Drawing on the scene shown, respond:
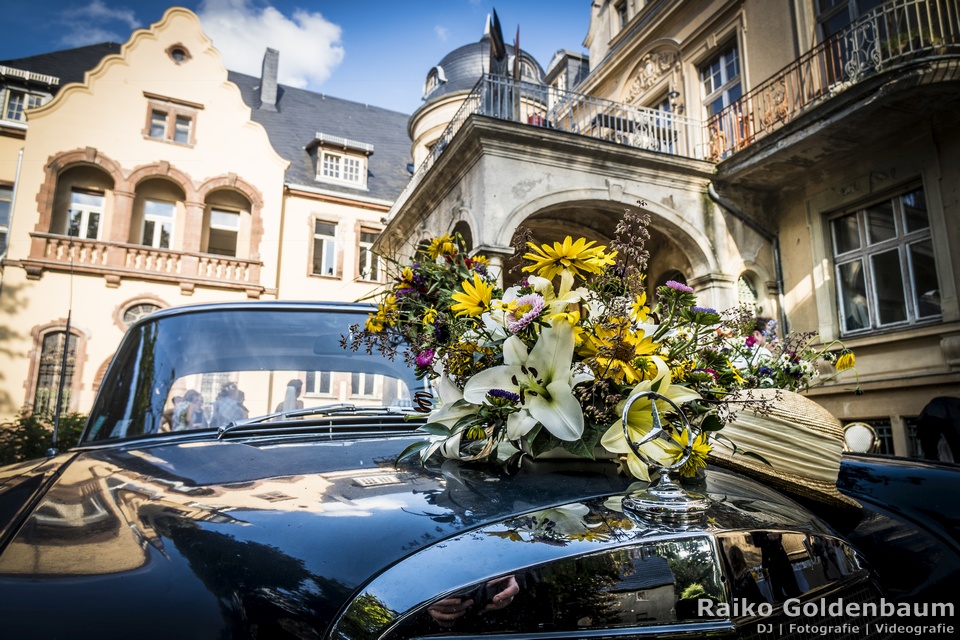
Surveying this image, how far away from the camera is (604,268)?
1.43 m

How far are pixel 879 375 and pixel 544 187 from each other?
16.4 feet

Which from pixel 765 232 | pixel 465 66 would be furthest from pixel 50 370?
pixel 765 232

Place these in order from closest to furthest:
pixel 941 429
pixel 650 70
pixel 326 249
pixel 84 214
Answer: pixel 941 429
pixel 650 70
pixel 84 214
pixel 326 249

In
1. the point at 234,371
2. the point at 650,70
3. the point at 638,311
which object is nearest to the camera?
the point at 638,311

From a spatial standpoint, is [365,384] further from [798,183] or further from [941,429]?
[798,183]

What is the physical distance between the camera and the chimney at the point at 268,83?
21.3 metres

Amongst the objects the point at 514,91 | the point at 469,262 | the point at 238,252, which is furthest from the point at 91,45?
the point at 469,262

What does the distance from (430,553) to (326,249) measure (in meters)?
18.4

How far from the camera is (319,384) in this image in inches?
85.0

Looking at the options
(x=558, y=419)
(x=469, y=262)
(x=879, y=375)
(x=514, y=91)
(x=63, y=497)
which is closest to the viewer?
(x=558, y=419)

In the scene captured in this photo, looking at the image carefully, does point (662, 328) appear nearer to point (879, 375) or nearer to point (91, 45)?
point (879, 375)

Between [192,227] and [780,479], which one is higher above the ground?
[192,227]

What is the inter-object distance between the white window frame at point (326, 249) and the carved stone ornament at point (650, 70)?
33.1ft

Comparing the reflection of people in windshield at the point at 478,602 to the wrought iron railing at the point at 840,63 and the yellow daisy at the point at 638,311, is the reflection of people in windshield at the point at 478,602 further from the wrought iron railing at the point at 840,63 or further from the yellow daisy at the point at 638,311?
the wrought iron railing at the point at 840,63
